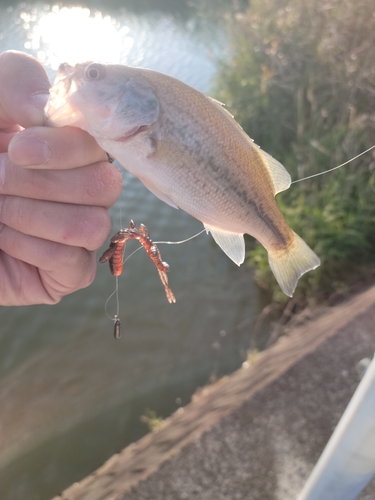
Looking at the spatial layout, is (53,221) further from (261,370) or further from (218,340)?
(218,340)

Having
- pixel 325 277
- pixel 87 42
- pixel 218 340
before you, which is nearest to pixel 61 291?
pixel 218 340

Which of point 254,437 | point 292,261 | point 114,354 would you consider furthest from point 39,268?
point 114,354

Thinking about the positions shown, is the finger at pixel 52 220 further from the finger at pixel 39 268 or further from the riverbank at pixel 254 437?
the riverbank at pixel 254 437

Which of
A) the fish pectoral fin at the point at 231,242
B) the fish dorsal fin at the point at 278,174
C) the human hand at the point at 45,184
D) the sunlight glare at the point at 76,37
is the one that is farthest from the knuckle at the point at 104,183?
the sunlight glare at the point at 76,37

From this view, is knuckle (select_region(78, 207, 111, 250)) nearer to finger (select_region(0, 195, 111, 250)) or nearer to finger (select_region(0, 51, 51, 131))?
finger (select_region(0, 195, 111, 250))

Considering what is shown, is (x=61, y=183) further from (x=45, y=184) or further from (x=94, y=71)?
(x=94, y=71)
